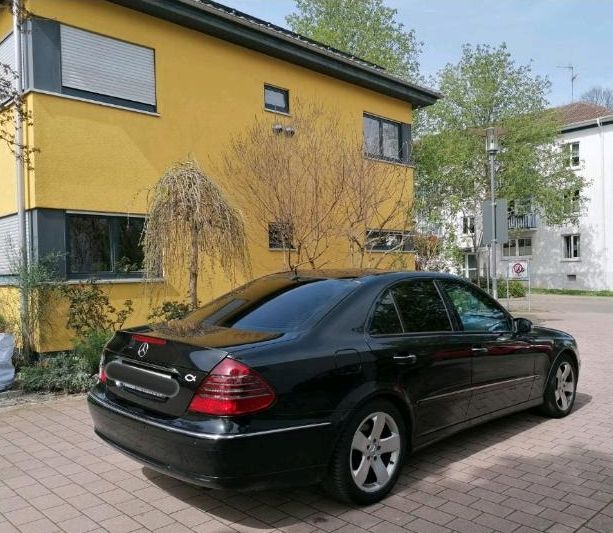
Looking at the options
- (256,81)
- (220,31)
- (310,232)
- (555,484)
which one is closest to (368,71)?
(256,81)

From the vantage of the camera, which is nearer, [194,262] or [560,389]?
[560,389]

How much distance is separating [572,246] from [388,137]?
79.5ft

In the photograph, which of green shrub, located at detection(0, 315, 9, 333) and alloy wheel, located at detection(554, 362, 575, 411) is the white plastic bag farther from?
alloy wheel, located at detection(554, 362, 575, 411)

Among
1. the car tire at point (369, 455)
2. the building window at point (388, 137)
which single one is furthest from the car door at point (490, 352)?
the building window at point (388, 137)

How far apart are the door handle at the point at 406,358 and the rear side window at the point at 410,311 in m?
0.19

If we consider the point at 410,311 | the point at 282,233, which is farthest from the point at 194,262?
the point at 410,311

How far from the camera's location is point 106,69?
999 cm

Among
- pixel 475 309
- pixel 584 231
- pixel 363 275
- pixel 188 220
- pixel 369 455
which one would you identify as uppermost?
pixel 584 231

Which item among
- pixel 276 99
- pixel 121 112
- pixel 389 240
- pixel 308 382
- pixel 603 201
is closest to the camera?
pixel 308 382

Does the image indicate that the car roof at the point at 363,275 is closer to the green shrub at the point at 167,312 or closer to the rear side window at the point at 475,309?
the rear side window at the point at 475,309

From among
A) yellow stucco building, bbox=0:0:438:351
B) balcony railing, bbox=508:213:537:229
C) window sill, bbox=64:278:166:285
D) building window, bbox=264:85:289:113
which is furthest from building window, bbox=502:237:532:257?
window sill, bbox=64:278:166:285

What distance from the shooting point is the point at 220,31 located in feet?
38.0

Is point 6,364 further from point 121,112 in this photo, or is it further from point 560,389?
point 560,389

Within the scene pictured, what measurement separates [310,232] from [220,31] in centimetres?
440
